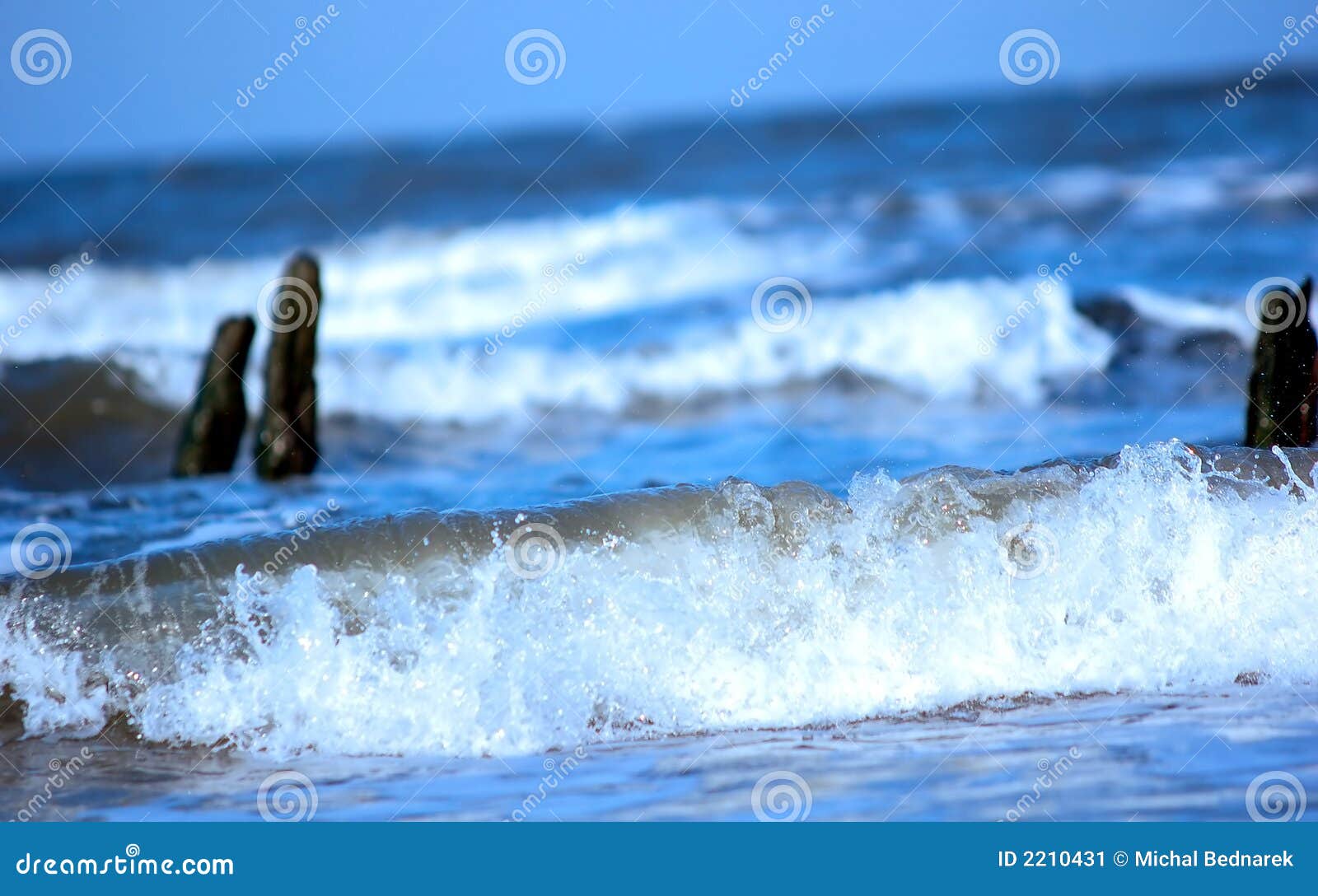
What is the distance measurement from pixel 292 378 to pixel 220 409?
66cm

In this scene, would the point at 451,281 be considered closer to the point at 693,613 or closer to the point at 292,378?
the point at 292,378

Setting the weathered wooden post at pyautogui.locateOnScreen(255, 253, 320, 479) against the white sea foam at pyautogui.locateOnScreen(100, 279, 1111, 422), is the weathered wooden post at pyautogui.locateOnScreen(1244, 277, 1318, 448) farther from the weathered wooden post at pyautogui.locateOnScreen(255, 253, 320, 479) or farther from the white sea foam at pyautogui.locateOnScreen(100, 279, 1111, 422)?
the weathered wooden post at pyautogui.locateOnScreen(255, 253, 320, 479)

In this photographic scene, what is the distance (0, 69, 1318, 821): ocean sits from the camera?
3.70m

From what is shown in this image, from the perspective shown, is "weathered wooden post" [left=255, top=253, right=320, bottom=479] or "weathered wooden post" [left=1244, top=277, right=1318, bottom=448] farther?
"weathered wooden post" [left=255, top=253, right=320, bottom=479]

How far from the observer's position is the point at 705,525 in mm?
4461

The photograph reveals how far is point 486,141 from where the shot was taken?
69.2 ft

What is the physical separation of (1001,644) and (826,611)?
22.7 inches

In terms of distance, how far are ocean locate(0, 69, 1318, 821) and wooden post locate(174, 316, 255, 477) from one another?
0.56 feet

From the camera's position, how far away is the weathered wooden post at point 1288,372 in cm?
504

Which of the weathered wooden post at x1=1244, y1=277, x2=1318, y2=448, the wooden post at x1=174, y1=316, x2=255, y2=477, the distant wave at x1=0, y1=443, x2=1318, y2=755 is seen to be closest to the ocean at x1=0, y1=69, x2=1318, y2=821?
the distant wave at x1=0, y1=443, x2=1318, y2=755

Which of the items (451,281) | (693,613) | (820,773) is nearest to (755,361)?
(451,281)

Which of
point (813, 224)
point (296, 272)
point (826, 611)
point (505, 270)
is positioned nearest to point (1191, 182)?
point (813, 224)

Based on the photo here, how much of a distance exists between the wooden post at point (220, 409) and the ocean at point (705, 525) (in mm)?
172

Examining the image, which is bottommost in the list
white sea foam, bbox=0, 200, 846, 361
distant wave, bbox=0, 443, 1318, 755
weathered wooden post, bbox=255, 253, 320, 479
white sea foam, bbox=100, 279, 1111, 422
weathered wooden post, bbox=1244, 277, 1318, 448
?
distant wave, bbox=0, 443, 1318, 755
